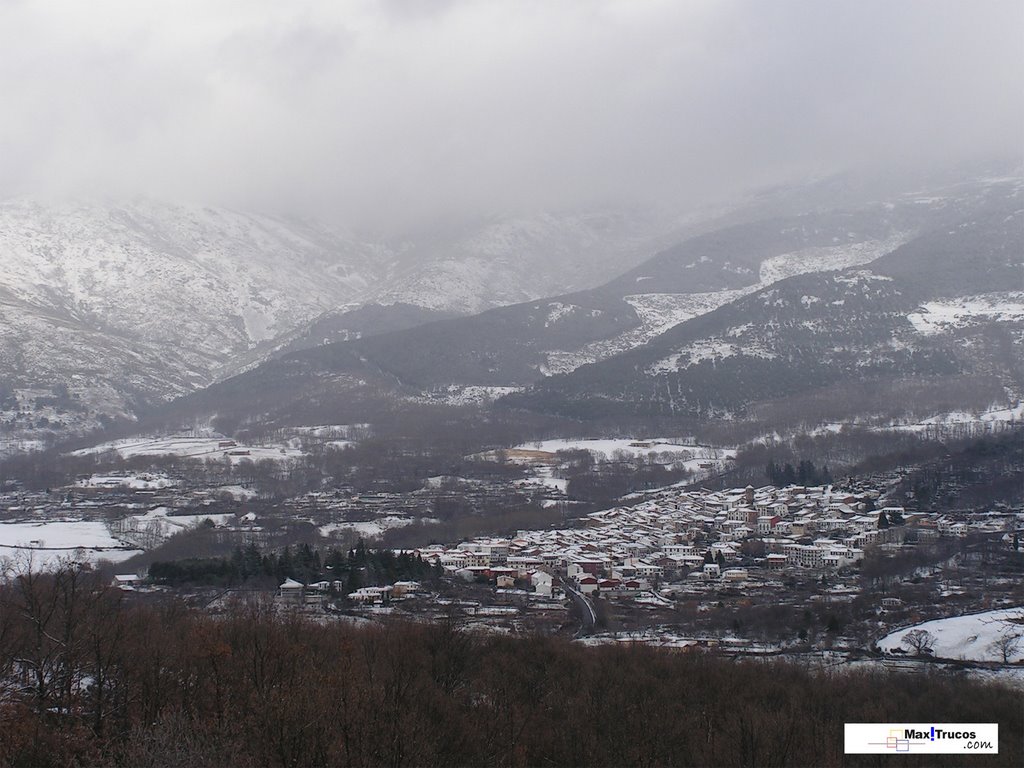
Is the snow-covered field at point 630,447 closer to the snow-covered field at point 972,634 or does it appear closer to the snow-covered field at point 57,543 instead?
the snow-covered field at point 57,543

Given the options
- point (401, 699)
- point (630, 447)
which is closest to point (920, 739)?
point (401, 699)

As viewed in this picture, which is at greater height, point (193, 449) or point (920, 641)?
point (193, 449)

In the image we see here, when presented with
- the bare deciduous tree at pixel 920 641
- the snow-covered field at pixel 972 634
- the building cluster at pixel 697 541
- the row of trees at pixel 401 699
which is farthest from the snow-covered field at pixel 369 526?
the bare deciduous tree at pixel 920 641

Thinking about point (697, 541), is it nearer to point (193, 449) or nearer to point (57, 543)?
point (57, 543)

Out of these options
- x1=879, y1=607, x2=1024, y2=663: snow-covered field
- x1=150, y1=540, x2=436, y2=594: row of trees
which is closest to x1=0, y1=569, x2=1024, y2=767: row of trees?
x1=879, y1=607, x2=1024, y2=663: snow-covered field

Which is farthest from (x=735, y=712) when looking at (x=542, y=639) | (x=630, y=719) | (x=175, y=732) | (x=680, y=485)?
(x=680, y=485)

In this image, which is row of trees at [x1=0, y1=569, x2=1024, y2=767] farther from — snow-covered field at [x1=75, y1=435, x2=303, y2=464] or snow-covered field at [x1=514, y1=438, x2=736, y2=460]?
snow-covered field at [x1=75, y1=435, x2=303, y2=464]
